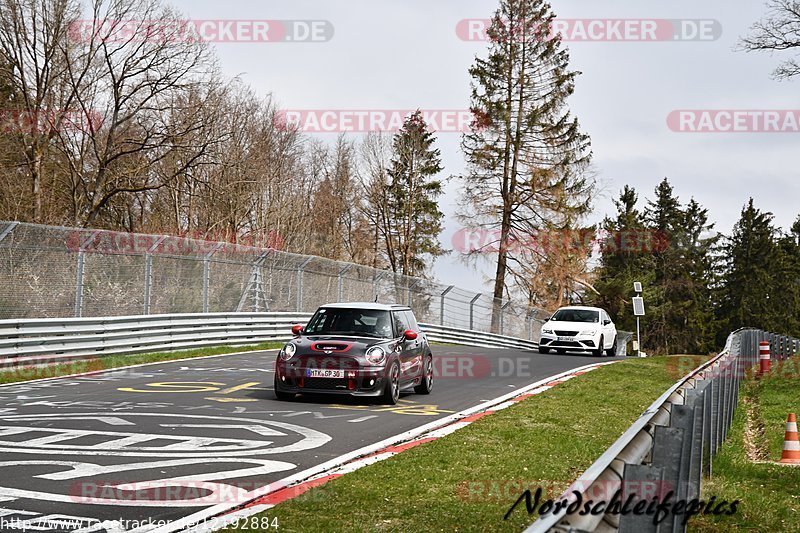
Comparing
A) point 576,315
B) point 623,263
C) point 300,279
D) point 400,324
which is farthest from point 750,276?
point 400,324

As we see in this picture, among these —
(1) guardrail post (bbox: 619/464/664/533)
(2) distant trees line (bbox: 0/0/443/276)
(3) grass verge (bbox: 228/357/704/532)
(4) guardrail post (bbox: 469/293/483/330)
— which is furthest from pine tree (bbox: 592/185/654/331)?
(1) guardrail post (bbox: 619/464/664/533)

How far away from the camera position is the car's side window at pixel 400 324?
14.5 meters

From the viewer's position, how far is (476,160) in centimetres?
5006

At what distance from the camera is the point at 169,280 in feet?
76.0

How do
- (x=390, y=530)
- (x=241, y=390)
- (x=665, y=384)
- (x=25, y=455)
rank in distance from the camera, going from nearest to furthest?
(x=390, y=530)
(x=25, y=455)
(x=241, y=390)
(x=665, y=384)

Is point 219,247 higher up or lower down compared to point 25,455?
higher up

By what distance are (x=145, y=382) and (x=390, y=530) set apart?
434 inches

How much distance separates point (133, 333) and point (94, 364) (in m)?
2.02

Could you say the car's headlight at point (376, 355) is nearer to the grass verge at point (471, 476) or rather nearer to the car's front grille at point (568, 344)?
the grass verge at point (471, 476)

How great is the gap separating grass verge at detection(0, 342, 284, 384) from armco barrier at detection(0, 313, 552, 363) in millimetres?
182

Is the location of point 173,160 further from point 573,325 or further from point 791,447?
point 791,447

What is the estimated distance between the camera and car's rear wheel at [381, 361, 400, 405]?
1344 centimetres

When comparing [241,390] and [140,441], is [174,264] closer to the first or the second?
[241,390]

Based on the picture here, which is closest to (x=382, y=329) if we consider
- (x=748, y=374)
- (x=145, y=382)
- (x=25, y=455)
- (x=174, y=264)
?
(x=145, y=382)
